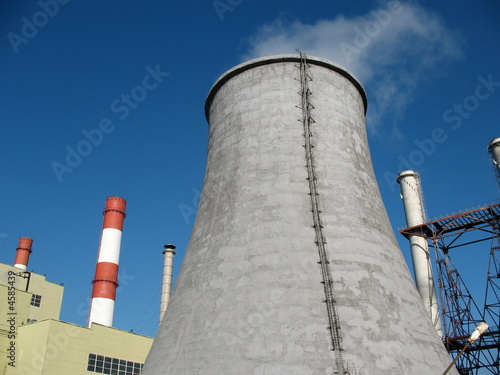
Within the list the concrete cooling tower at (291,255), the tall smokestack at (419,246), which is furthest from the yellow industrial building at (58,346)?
the tall smokestack at (419,246)

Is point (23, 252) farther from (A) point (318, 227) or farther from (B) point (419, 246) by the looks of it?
(A) point (318, 227)

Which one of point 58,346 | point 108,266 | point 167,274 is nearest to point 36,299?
point 108,266

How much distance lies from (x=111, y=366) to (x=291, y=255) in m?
12.6

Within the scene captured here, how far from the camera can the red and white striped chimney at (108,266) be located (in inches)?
840

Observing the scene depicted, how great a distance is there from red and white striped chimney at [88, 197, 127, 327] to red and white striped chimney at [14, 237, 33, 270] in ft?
34.6

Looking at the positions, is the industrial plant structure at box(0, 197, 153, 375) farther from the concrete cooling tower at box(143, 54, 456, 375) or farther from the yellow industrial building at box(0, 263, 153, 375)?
the concrete cooling tower at box(143, 54, 456, 375)

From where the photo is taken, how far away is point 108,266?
22.2m

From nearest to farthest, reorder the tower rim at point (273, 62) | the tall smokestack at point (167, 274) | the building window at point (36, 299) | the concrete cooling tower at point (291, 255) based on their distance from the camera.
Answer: the concrete cooling tower at point (291, 255), the tower rim at point (273, 62), the tall smokestack at point (167, 274), the building window at point (36, 299)

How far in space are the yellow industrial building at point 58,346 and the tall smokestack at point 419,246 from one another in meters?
12.4

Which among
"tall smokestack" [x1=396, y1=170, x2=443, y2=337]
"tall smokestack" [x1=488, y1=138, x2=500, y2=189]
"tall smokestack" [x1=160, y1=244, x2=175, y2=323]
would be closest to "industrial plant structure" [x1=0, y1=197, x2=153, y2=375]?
"tall smokestack" [x1=160, y1=244, x2=175, y2=323]

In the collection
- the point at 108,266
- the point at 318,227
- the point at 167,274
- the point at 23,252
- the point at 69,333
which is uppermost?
the point at 23,252

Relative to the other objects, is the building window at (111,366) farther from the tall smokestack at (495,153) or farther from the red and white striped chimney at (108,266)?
the tall smokestack at (495,153)

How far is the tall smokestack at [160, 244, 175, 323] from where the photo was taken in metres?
21.0

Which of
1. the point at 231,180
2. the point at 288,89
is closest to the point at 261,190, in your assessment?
the point at 231,180
